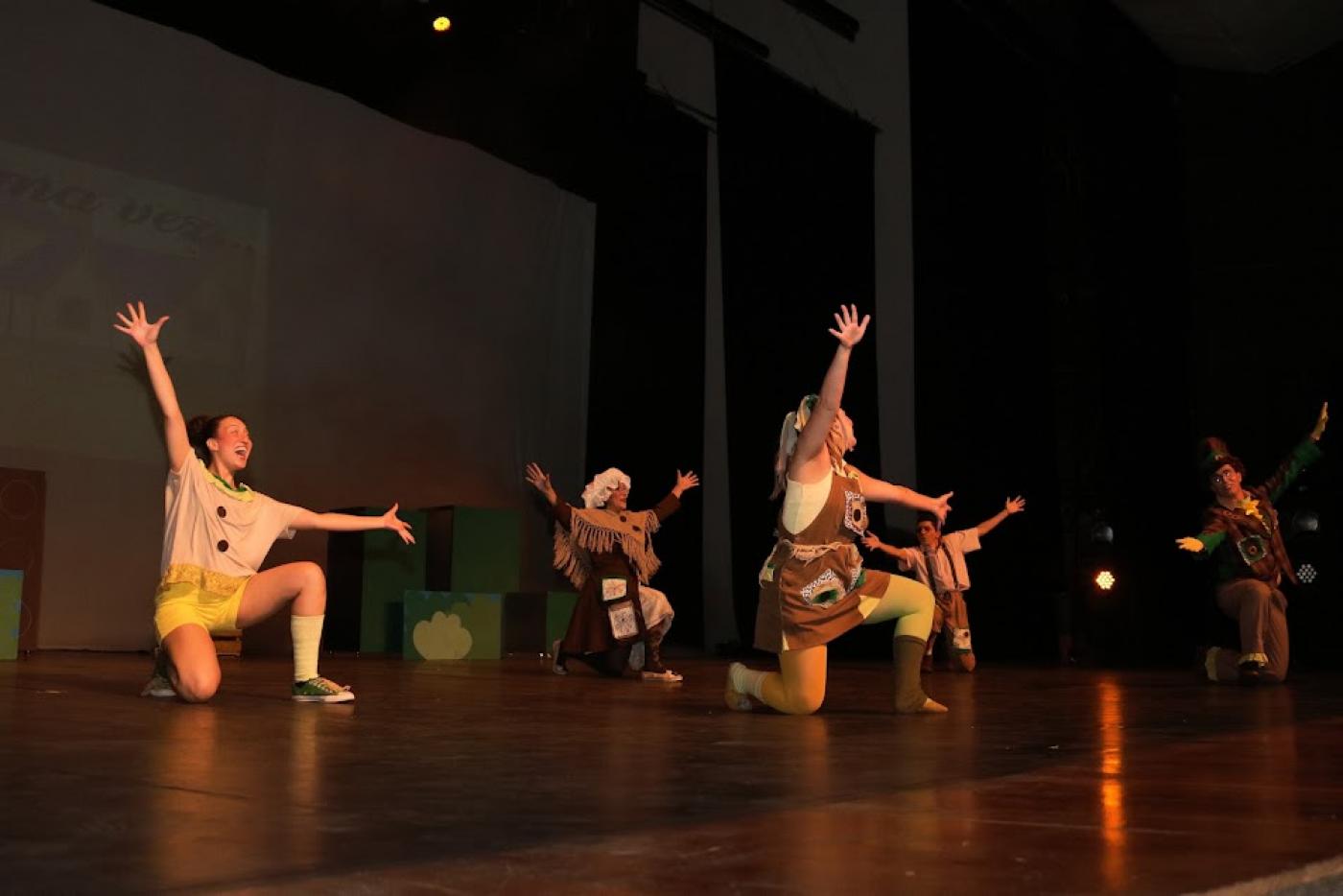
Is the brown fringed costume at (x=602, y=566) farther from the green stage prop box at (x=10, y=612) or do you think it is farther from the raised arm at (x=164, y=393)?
the raised arm at (x=164, y=393)

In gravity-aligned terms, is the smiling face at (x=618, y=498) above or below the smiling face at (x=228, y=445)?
above

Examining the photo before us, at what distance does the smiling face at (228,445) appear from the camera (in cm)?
503

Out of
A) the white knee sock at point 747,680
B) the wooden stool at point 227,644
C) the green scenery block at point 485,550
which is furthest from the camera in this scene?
the green scenery block at point 485,550

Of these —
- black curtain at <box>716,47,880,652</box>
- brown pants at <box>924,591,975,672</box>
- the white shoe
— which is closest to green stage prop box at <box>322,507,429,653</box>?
black curtain at <box>716,47,880,652</box>

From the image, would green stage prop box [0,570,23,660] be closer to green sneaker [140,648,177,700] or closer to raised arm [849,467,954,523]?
green sneaker [140,648,177,700]

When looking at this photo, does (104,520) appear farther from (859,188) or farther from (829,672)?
(859,188)

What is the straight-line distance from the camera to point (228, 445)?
503 cm

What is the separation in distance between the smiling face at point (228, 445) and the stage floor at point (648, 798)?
0.83 meters

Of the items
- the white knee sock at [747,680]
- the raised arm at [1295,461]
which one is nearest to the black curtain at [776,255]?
the raised arm at [1295,461]

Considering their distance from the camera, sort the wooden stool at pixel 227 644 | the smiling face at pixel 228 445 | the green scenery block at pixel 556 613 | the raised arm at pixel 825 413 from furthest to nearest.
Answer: the green scenery block at pixel 556 613 < the wooden stool at pixel 227 644 < the smiling face at pixel 228 445 < the raised arm at pixel 825 413

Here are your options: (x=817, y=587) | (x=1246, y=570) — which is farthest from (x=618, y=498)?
(x=817, y=587)

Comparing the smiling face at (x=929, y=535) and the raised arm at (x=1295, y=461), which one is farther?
the smiling face at (x=929, y=535)

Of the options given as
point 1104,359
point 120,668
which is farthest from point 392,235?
point 1104,359

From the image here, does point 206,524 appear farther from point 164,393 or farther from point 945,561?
point 945,561
